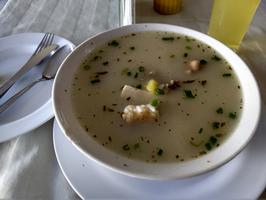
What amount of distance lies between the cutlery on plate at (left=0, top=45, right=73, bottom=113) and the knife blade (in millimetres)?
27

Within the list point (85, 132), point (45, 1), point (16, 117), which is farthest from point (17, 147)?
point (45, 1)

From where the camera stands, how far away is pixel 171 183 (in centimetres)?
65

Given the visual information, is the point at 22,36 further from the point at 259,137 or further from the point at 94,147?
the point at 259,137

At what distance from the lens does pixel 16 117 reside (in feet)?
2.65

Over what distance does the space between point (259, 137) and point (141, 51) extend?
0.42 m

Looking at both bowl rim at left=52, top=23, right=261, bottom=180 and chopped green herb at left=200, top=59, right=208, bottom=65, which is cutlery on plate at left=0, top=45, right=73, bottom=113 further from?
chopped green herb at left=200, top=59, right=208, bottom=65

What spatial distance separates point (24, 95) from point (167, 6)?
0.67 meters

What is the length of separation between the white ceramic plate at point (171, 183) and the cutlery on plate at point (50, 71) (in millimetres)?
265

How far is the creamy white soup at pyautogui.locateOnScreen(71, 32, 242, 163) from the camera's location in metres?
0.63

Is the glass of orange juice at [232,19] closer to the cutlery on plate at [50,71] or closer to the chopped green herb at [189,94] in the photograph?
the chopped green herb at [189,94]

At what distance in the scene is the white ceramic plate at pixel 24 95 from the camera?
757 mm

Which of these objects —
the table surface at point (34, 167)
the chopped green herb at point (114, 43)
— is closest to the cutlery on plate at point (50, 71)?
the table surface at point (34, 167)

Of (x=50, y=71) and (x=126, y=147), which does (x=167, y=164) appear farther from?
(x=50, y=71)

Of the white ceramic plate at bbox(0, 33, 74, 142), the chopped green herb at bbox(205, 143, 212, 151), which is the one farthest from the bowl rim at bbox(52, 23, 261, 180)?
the white ceramic plate at bbox(0, 33, 74, 142)
